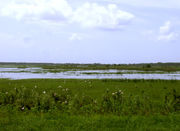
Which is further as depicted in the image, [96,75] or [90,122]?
[96,75]

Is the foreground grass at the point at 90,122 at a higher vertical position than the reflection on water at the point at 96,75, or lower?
higher

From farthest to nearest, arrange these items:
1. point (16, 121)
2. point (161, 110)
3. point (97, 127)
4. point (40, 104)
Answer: point (40, 104)
point (161, 110)
point (16, 121)
point (97, 127)

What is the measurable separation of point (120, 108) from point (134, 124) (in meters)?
2.13

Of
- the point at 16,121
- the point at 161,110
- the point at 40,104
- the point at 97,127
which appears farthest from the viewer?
the point at 40,104

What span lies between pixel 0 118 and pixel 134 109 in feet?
17.5

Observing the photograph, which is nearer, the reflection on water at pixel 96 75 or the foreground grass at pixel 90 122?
the foreground grass at pixel 90 122

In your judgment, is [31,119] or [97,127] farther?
[31,119]

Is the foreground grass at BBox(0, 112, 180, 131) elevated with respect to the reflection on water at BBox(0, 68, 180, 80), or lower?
elevated

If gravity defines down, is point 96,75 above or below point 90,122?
below

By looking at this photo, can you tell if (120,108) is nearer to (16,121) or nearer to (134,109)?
(134,109)

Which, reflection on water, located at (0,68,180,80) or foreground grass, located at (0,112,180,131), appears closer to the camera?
foreground grass, located at (0,112,180,131)

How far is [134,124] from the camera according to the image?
759cm

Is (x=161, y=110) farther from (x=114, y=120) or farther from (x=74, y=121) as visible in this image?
(x=74, y=121)

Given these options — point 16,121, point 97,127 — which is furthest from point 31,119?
point 97,127
